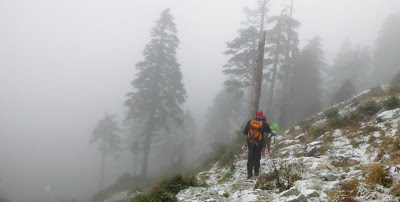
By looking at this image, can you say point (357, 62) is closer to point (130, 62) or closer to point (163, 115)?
point (163, 115)

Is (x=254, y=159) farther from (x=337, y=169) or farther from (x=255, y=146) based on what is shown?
(x=337, y=169)

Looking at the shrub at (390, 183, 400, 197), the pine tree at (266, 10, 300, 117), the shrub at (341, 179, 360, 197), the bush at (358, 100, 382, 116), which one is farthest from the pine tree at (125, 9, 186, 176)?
the shrub at (390, 183, 400, 197)

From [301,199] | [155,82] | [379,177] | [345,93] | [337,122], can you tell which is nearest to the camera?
[379,177]

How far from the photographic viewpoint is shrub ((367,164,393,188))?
404 centimetres

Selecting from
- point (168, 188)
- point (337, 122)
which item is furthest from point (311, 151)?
point (168, 188)

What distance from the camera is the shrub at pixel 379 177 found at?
13.3 ft

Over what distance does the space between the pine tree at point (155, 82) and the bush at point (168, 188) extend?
54.4ft

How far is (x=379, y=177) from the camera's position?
4.18m

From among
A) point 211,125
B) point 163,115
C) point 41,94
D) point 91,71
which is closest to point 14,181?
point 211,125

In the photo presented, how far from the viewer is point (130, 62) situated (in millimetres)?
187250

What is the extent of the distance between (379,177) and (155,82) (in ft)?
67.7

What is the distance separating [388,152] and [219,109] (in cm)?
3542

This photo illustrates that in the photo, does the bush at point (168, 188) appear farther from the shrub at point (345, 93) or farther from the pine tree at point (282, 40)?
the shrub at point (345, 93)

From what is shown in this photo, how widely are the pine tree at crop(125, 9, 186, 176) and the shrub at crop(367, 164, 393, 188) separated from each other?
20198 millimetres
